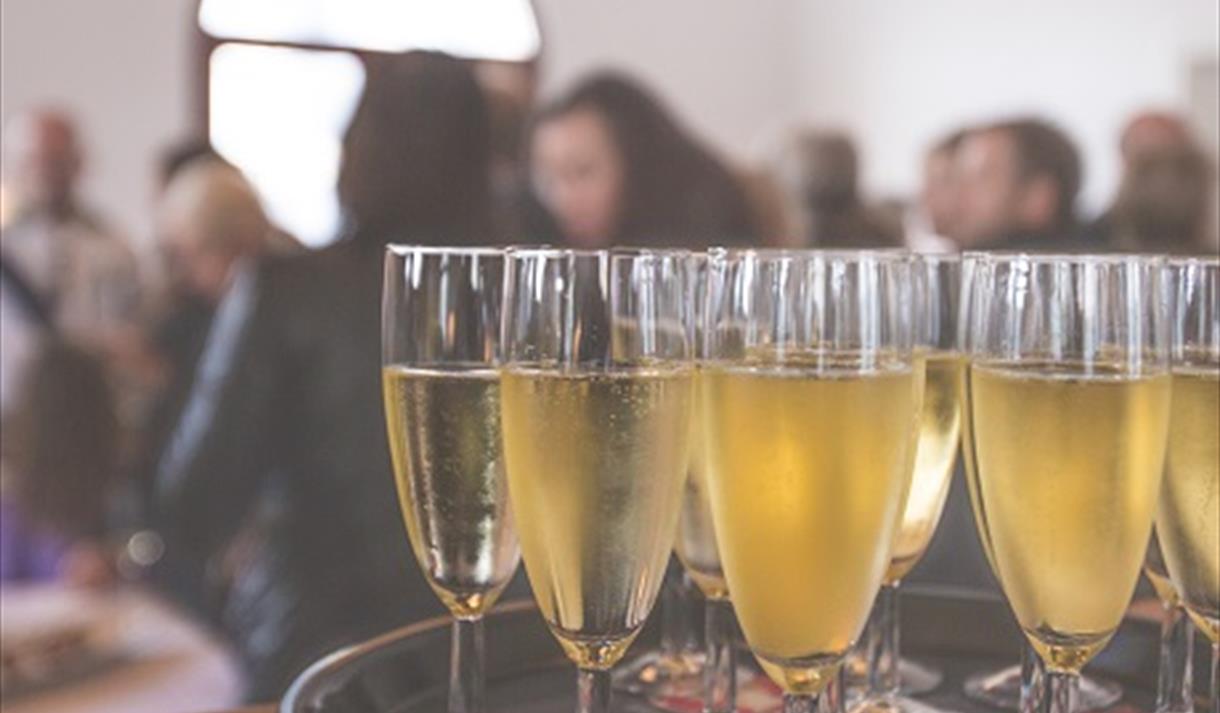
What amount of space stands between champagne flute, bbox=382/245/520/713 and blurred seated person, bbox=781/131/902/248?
7.85 feet

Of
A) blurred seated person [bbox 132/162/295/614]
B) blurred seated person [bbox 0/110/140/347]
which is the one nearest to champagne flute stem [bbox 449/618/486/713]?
blurred seated person [bbox 132/162/295/614]

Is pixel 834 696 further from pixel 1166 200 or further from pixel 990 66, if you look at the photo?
pixel 990 66

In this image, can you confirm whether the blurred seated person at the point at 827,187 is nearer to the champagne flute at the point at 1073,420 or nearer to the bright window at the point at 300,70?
the champagne flute at the point at 1073,420

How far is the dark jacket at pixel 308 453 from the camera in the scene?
1.77 metres

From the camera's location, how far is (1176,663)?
32.5 inches

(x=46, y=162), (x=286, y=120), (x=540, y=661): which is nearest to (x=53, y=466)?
(x=540, y=661)

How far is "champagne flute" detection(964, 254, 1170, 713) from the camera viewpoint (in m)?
0.65

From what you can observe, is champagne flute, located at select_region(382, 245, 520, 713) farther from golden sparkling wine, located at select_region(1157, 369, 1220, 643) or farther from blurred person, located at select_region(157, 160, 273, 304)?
blurred person, located at select_region(157, 160, 273, 304)

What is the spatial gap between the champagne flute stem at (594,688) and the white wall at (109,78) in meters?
5.39

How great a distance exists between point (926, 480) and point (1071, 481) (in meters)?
0.18

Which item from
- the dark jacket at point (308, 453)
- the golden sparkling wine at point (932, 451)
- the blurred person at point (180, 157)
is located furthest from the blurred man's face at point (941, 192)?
the golden sparkling wine at point (932, 451)

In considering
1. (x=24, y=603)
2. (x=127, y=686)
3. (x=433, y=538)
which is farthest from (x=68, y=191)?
(x=433, y=538)

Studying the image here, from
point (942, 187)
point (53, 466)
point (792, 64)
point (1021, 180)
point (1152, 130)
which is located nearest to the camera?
point (53, 466)

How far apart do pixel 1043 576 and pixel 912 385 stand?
0.32 ft
